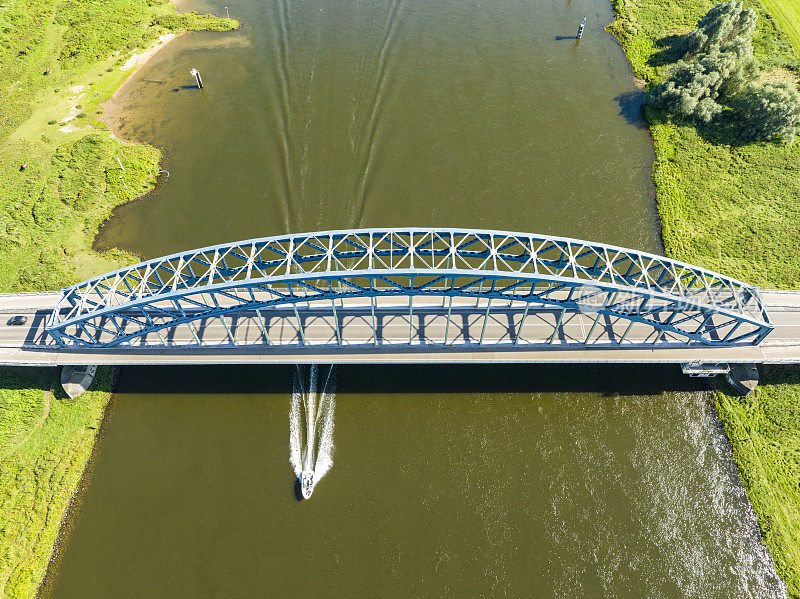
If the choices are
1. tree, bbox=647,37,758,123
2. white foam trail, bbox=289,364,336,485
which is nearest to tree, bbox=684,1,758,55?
tree, bbox=647,37,758,123

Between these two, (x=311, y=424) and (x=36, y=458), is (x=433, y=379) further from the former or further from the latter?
(x=36, y=458)

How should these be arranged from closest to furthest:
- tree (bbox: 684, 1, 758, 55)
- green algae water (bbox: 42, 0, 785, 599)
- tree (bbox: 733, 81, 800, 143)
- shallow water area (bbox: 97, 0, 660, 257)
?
green algae water (bbox: 42, 0, 785, 599), shallow water area (bbox: 97, 0, 660, 257), tree (bbox: 733, 81, 800, 143), tree (bbox: 684, 1, 758, 55)

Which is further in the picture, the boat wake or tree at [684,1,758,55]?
tree at [684,1,758,55]

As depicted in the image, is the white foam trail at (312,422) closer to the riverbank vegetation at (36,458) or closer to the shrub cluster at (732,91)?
the riverbank vegetation at (36,458)

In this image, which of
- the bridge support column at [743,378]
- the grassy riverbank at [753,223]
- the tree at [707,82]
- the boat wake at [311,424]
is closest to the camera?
the grassy riverbank at [753,223]

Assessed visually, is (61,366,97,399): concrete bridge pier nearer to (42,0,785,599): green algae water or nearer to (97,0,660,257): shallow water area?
(42,0,785,599): green algae water

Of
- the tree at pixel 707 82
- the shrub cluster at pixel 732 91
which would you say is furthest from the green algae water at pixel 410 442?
the shrub cluster at pixel 732 91

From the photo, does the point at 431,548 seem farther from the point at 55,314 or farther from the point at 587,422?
the point at 55,314
